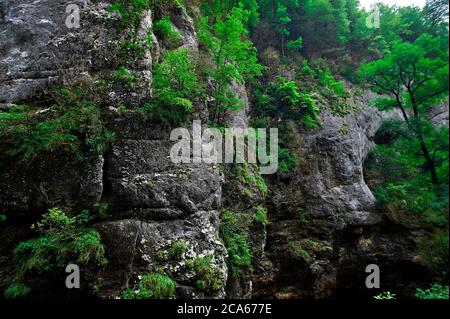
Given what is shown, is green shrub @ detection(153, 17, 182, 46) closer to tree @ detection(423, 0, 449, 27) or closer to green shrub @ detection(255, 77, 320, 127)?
green shrub @ detection(255, 77, 320, 127)

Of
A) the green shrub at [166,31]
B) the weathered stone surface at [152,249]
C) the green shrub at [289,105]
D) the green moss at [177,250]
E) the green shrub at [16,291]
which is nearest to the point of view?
the green shrub at [16,291]

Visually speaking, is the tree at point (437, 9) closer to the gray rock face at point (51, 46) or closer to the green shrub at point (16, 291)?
the gray rock face at point (51, 46)

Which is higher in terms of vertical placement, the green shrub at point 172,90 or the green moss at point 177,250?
the green shrub at point 172,90

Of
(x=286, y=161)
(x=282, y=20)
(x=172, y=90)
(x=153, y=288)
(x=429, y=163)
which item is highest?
(x=282, y=20)

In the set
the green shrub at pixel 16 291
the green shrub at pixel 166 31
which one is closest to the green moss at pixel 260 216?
the green shrub at pixel 16 291

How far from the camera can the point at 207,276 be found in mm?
8023

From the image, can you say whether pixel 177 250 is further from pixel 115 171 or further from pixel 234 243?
pixel 115 171

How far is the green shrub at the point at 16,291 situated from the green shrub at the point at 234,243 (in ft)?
18.9

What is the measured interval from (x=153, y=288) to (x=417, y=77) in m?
10.2

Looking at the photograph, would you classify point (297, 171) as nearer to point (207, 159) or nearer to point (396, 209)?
point (396, 209)

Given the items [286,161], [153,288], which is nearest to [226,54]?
[286,161]

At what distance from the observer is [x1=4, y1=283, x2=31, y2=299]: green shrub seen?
662 cm

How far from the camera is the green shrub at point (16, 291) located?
6.62 metres

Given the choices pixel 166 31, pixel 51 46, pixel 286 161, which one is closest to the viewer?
pixel 51 46
